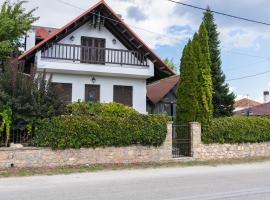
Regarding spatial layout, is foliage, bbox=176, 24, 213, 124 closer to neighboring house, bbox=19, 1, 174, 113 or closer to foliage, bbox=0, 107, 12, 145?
neighboring house, bbox=19, 1, 174, 113

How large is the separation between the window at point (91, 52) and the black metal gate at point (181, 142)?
6.56 meters

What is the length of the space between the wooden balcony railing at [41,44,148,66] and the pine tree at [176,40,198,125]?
4688 mm

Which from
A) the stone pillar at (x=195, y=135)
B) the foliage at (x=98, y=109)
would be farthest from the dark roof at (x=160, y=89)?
the stone pillar at (x=195, y=135)

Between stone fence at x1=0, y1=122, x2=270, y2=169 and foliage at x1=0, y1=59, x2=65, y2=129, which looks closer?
stone fence at x1=0, y1=122, x2=270, y2=169

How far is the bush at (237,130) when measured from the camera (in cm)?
1714

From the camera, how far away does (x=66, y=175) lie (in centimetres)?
1214

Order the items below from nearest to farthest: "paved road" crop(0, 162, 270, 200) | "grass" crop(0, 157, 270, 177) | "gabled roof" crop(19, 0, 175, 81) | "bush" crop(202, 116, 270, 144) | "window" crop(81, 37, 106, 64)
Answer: "paved road" crop(0, 162, 270, 200), "grass" crop(0, 157, 270, 177), "bush" crop(202, 116, 270, 144), "gabled roof" crop(19, 0, 175, 81), "window" crop(81, 37, 106, 64)

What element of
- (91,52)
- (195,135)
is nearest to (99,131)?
(195,135)

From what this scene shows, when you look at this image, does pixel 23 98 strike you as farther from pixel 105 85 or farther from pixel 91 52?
pixel 105 85

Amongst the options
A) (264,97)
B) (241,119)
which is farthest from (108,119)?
(264,97)

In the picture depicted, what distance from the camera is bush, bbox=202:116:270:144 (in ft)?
56.2

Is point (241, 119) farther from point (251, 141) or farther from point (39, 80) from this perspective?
point (39, 80)

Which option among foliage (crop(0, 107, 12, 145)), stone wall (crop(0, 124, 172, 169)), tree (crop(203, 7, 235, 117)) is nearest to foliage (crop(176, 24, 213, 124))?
stone wall (crop(0, 124, 172, 169))

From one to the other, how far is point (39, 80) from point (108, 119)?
3008mm
